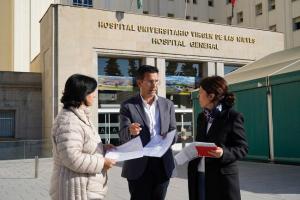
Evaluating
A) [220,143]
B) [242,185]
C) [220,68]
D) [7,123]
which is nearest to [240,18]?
[220,68]

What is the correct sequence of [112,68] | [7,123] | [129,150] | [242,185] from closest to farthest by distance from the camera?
[129,150] → [242,185] → [7,123] → [112,68]

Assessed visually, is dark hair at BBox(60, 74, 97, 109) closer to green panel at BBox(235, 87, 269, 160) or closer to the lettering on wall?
green panel at BBox(235, 87, 269, 160)

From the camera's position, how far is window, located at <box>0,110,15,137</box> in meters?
27.4

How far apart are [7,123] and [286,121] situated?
751 inches

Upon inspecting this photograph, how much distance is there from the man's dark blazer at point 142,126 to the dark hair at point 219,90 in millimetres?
726

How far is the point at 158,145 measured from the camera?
4402 millimetres

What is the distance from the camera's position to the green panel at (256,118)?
14758 millimetres

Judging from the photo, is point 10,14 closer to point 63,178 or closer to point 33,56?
point 33,56

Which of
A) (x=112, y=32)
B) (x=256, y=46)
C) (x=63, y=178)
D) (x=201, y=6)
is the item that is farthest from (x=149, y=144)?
(x=201, y=6)

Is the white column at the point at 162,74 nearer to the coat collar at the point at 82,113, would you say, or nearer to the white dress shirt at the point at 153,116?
the white dress shirt at the point at 153,116

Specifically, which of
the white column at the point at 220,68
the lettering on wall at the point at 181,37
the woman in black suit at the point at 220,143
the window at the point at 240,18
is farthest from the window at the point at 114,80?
the window at the point at 240,18

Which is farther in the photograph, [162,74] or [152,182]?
[162,74]

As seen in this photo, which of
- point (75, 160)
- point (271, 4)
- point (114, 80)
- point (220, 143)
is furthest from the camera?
point (271, 4)

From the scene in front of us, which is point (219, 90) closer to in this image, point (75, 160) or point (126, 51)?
point (75, 160)
